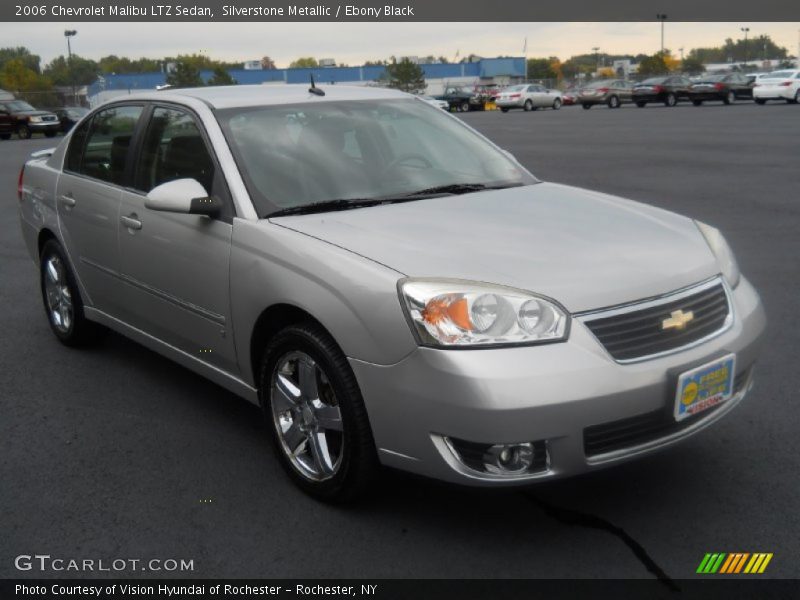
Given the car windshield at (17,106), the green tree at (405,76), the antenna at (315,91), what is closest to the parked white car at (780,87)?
the car windshield at (17,106)

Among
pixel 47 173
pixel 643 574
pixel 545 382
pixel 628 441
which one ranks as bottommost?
pixel 643 574

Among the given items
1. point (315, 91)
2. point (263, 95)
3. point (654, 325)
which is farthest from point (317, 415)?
point (315, 91)

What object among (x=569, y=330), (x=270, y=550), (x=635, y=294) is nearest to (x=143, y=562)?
(x=270, y=550)

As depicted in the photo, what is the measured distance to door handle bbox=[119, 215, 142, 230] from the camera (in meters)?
4.62

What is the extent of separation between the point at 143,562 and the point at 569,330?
5.55ft

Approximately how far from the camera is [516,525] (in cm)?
343

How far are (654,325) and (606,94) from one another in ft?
162

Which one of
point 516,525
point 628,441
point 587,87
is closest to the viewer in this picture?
point 628,441

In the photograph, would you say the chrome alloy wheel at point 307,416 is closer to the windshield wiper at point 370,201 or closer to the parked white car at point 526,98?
the windshield wiper at point 370,201

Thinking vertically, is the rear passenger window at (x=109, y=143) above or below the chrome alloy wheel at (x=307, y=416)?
above

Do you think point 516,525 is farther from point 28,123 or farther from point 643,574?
point 28,123

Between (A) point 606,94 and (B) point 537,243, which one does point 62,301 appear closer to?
(B) point 537,243

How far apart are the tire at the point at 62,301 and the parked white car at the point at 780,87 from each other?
41348 mm

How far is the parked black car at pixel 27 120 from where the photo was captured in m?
37.8
